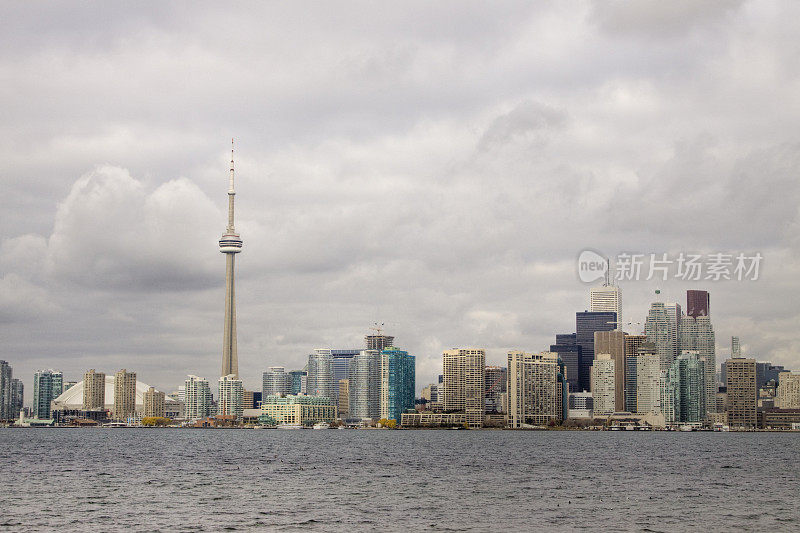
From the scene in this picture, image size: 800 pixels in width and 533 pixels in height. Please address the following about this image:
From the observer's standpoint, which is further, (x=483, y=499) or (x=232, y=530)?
(x=483, y=499)

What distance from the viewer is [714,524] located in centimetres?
8800

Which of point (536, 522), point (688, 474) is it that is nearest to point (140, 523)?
point (536, 522)

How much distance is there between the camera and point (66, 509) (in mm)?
96500

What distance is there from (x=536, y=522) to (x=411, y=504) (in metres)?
18.2

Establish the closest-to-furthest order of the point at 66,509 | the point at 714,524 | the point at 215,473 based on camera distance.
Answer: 1. the point at 714,524
2. the point at 66,509
3. the point at 215,473

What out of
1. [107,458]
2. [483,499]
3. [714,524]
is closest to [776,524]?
[714,524]

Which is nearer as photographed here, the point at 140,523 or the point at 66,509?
the point at 140,523

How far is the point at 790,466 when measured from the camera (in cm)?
17525

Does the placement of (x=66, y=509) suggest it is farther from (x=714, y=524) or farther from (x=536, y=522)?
(x=714, y=524)

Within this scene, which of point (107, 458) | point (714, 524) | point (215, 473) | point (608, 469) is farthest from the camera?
point (107, 458)

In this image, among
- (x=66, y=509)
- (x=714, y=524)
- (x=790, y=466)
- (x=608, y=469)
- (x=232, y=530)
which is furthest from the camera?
(x=790, y=466)

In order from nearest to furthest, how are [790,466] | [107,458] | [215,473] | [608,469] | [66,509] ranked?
[66,509] < [215,473] < [608,469] < [790,466] < [107,458]

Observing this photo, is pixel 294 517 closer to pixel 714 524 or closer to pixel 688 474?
pixel 714 524

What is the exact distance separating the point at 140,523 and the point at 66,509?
1419 centimetres
